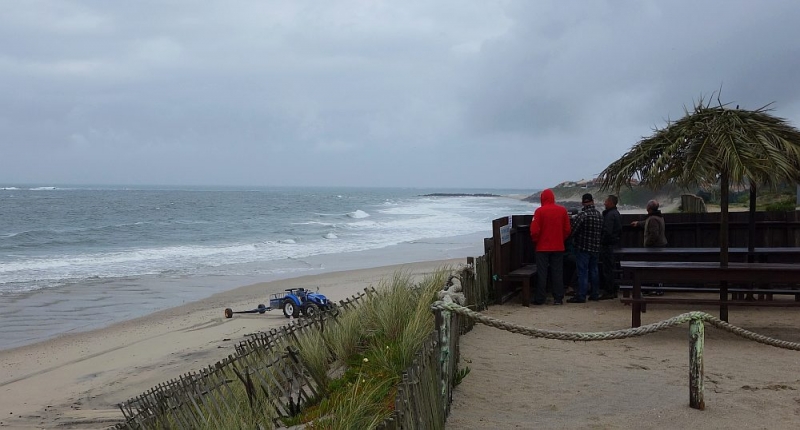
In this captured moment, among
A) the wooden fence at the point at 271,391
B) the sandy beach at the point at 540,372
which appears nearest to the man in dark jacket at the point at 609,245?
the sandy beach at the point at 540,372

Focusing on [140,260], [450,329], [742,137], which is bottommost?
[140,260]

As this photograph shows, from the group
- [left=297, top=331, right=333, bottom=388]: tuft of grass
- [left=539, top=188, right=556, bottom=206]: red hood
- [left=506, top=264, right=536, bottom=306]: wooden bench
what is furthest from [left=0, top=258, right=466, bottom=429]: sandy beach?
[left=539, top=188, right=556, bottom=206]: red hood

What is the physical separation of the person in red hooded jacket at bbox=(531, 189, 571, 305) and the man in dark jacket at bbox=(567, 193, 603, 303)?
0.73ft

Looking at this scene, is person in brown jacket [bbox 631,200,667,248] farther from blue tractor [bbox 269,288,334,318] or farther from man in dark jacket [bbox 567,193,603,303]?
blue tractor [bbox 269,288,334,318]

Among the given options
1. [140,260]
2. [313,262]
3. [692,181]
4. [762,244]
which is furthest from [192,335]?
[140,260]

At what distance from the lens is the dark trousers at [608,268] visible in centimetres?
1102

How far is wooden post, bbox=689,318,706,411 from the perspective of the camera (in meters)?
5.10

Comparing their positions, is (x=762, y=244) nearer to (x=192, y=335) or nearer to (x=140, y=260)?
(x=192, y=335)

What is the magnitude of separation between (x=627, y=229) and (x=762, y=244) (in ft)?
6.94

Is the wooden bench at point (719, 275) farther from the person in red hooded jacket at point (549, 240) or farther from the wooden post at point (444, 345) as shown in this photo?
the wooden post at point (444, 345)

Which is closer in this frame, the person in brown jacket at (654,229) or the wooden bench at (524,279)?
the wooden bench at (524,279)

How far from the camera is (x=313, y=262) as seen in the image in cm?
2512

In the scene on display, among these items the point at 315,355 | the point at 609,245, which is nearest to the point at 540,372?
the point at 315,355

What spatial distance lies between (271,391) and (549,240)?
5.74 meters
